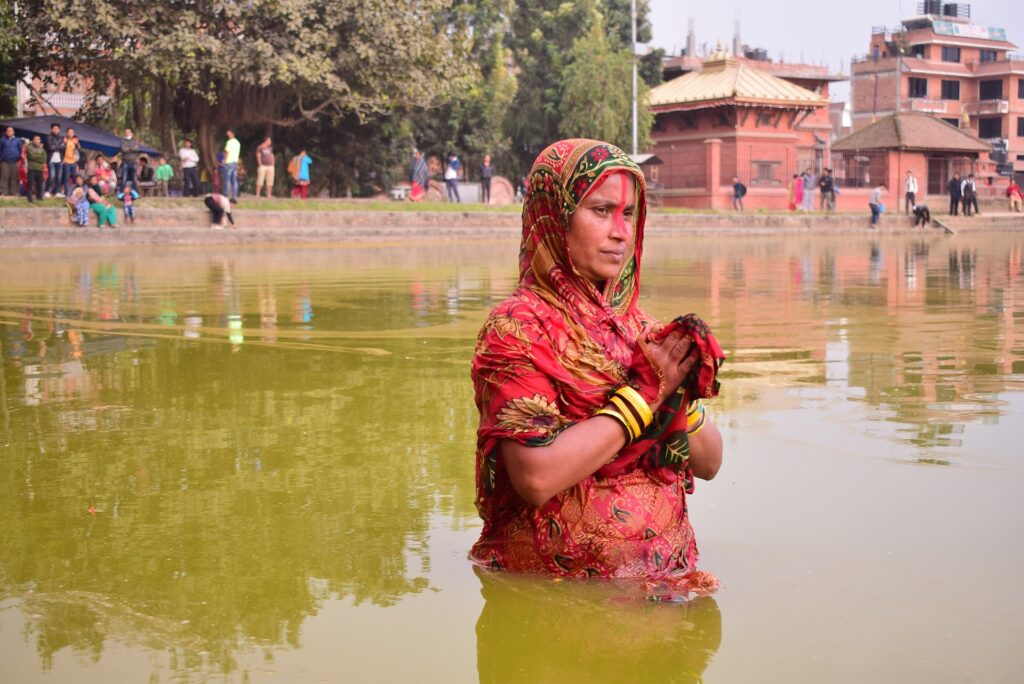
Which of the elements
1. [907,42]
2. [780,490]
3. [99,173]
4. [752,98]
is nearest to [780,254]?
[99,173]

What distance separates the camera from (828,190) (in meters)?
42.7

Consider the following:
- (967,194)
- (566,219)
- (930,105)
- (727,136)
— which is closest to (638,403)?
(566,219)

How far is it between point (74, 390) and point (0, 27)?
19.0 meters

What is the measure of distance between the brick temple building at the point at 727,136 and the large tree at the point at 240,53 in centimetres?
1715

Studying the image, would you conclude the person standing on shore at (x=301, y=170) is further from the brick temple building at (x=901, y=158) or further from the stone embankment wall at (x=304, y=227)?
the brick temple building at (x=901, y=158)

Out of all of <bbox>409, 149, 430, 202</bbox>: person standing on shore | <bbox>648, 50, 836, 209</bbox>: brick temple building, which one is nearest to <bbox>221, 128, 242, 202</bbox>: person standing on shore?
<bbox>409, 149, 430, 202</bbox>: person standing on shore

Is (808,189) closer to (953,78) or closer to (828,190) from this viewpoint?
(828,190)

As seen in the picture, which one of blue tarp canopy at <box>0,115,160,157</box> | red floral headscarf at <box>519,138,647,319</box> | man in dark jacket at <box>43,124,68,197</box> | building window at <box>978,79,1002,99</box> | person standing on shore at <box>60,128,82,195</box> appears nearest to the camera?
red floral headscarf at <box>519,138,647,319</box>

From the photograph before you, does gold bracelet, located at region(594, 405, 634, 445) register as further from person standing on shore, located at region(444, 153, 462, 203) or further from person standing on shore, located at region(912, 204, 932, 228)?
person standing on shore, located at region(912, 204, 932, 228)

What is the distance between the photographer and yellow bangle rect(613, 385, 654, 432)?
260cm

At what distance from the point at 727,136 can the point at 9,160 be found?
97.8 feet

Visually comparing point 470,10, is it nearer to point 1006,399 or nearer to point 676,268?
point 676,268

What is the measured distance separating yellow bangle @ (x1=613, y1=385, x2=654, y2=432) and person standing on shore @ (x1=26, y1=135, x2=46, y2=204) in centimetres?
2160

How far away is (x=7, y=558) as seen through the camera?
10.8 feet
